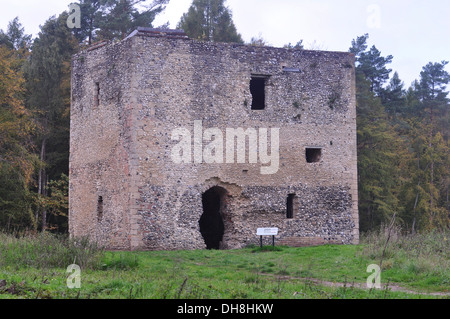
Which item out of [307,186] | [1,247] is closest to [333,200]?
[307,186]

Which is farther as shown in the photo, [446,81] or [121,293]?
[446,81]

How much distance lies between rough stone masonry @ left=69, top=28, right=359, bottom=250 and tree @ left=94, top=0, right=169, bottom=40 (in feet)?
52.0

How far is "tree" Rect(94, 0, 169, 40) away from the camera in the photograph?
4010cm

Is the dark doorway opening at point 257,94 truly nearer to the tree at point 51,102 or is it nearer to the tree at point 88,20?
the tree at point 51,102

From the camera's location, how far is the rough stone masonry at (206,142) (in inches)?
853

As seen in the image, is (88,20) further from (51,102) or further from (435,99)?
(435,99)

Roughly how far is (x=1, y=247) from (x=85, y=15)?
26661 millimetres

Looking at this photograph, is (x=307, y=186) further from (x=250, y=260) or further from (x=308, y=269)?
(x=308, y=269)

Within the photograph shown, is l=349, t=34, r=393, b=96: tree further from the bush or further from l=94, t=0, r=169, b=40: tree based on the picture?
the bush

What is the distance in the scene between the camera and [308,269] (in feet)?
54.4

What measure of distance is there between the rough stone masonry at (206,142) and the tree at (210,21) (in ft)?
60.4

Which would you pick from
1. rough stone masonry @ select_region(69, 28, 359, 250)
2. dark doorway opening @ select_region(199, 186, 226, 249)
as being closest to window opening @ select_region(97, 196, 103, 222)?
rough stone masonry @ select_region(69, 28, 359, 250)

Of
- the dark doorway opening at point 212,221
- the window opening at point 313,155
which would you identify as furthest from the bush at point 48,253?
the window opening at point 313,155

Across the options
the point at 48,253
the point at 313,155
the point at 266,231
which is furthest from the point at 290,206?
the point at 48,253
